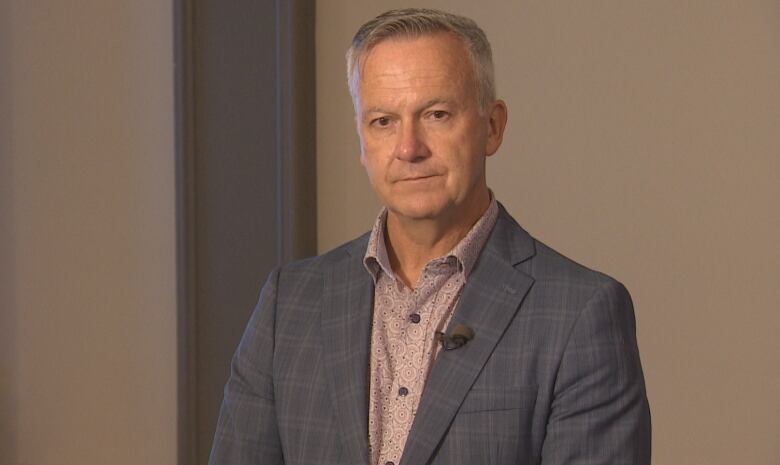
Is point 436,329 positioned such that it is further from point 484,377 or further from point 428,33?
point 428,33

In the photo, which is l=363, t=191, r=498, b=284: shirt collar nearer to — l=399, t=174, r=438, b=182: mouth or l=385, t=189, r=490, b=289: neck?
l=385, t=189, r=490, b=289: neck

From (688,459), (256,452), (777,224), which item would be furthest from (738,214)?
(256,452)

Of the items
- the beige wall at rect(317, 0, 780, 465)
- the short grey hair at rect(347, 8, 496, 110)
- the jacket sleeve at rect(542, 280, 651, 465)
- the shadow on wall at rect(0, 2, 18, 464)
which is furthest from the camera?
the shadow on wall at rect(0, 2, 18, 464)

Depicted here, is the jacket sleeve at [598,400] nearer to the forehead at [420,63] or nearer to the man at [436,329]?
the man at [436,329]

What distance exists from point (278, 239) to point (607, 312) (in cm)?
182

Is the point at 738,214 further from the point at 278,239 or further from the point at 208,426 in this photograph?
the point at 208,426

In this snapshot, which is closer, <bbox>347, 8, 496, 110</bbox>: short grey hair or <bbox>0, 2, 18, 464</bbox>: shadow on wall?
<bbox>347, 8, 496, 110</bbox>: short grey hair

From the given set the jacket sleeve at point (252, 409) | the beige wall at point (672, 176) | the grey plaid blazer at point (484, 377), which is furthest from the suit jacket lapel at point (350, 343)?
the beige wall at point (672, 176)

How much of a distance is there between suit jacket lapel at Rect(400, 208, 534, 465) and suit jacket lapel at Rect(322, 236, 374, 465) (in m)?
0.09

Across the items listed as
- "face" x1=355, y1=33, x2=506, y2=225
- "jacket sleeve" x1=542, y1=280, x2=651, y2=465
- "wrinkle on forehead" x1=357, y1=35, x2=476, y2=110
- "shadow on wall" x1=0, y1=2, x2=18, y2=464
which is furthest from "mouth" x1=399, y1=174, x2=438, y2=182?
"shadow on wall" x1=0, y1=2, x2=18, y2=464

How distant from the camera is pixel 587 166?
3236mm

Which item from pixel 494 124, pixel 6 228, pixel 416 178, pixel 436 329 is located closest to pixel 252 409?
pixel 436 329

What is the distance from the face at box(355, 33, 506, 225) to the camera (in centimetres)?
184

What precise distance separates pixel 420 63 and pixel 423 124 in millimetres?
87
